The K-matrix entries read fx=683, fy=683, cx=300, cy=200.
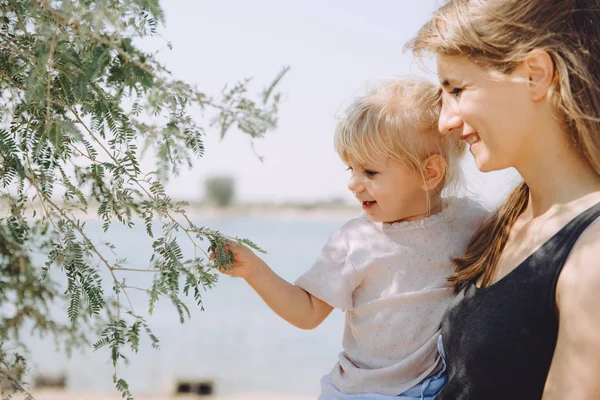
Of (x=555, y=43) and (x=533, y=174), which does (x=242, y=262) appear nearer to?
(x=533, y=174)

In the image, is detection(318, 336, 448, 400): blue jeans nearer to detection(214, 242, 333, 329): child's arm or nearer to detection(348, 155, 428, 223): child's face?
detection(214, 242, 333, 329): child's arm

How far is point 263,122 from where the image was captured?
4.46 ft

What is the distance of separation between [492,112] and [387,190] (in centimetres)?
52

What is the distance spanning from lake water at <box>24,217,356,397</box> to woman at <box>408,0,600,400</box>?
5.95 metres

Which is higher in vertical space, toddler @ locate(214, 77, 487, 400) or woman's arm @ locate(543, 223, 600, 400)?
toddler @ locate(214, 77, 487, 400)

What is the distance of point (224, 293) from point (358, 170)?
19.5m

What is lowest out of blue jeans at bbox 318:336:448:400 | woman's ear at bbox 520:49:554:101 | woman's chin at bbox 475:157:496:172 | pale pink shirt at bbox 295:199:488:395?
blue jeans at bbox 318:336:448:400

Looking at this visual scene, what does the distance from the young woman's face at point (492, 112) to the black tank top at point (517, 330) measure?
0.25 metres

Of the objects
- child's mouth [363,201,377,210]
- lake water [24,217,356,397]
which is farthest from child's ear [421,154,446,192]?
lake water [24,217,356,397]

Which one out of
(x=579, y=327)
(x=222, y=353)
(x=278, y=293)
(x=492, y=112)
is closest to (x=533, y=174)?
(x=492, y=112)

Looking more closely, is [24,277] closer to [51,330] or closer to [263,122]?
[51,330]

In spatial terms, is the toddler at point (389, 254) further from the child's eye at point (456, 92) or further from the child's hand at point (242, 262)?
the child's eye at point (456, 92)

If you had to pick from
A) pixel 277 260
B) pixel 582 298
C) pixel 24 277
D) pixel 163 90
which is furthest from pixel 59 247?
pixel 277 260

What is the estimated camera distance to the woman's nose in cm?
189
